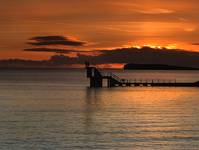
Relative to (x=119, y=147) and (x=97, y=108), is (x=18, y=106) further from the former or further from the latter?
(x=119, y=147)

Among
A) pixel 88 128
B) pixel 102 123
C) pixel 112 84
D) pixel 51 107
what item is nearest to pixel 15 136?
pixel 88 128

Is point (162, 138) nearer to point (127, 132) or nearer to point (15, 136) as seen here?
point (127, 132)

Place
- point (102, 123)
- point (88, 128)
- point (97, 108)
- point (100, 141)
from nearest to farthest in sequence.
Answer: point (100, 141) → point (88, 128) → point (102, 123) → point (97, 108)

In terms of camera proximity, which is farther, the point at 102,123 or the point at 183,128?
the point at 102,123

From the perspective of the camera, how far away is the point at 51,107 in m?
78.8

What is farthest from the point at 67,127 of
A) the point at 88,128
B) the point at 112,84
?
the point at 112,84

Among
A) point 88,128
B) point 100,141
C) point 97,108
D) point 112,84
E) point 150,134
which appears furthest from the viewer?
point 112,84

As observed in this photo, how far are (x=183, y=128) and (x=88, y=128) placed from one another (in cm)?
853

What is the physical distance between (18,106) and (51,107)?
4.41m

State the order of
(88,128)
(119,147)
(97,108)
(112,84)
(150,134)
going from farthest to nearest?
1. (112,84)
2. (97,108)
3. (88,128)
4. (150,134)
5. (119,147)

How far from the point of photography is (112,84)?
422ft

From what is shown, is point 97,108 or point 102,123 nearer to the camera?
point 102,123

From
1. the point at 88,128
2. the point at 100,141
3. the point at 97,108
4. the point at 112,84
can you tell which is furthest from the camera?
the point at 112,84

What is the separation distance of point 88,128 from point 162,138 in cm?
913
